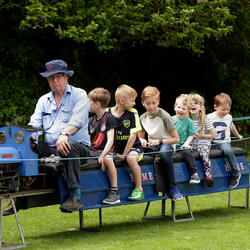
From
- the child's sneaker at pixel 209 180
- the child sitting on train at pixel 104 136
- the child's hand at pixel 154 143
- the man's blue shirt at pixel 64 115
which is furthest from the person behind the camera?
the child's sneaker at pixel 209 180

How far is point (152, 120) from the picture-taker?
970 cm

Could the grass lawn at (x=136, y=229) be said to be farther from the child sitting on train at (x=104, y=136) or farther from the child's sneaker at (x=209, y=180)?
the child sitting on train at (x=104, y=136)

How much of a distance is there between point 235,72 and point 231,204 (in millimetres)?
10912

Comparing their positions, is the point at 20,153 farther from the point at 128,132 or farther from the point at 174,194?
the point at 174,194

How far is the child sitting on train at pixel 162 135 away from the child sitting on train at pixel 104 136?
71cm

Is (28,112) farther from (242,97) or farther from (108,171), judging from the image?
(108,171)

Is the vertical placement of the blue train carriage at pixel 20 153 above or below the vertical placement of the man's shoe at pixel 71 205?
above

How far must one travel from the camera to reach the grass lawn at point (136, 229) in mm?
8125

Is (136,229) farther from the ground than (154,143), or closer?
closer

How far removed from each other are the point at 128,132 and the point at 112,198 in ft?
2.70

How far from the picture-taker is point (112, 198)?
873 centimetres

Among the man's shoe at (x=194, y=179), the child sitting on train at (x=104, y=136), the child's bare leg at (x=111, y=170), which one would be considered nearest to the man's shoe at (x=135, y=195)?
the child sitting on train at (x=104, y=136)

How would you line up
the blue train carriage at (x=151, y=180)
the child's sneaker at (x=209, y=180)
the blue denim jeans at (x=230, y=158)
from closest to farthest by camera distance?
the blue train carriage at (x=151, y=180) < the child's sneaker at (x=209, y=180) < the blue denim jeans at (x=230, y=158)

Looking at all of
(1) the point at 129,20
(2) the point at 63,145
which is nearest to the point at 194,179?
(2) the point at 63,145
